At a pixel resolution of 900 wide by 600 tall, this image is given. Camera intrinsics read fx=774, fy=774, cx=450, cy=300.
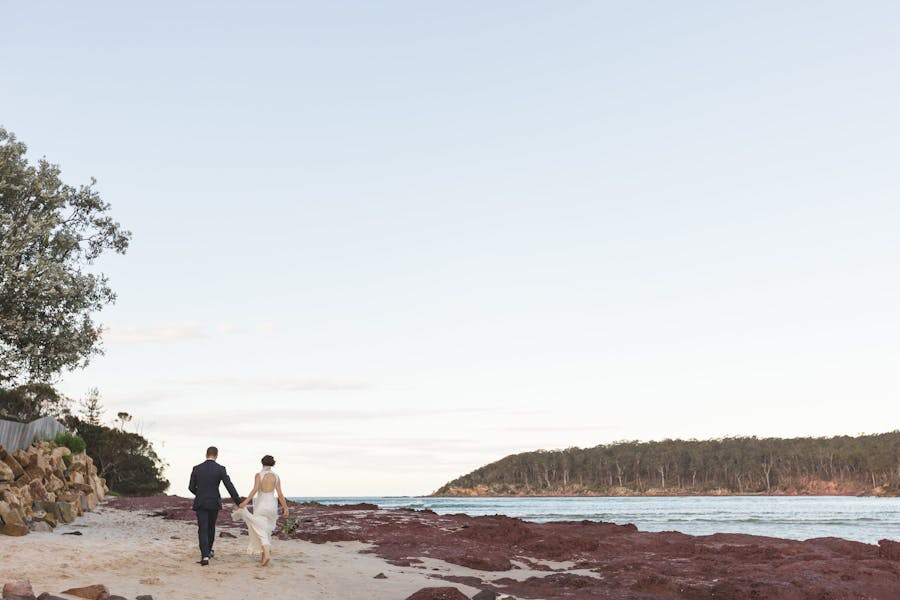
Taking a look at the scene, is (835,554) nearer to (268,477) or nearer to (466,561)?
(466,561)

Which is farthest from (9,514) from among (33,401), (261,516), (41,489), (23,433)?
(33,401)

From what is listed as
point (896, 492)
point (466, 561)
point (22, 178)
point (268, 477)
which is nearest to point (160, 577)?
point (268, 477)

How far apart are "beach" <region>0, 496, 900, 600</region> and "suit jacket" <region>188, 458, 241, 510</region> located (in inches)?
59.0

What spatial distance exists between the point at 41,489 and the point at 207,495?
42.7ft

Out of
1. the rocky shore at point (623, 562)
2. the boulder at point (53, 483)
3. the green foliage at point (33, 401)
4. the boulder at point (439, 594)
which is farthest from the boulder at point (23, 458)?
the green foliage at point (33, 401)

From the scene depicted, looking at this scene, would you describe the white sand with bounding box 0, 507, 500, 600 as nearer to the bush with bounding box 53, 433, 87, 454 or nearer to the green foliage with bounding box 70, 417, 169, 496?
the bush with bounding box 53, 433, 87, 454

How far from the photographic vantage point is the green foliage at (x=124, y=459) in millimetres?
75625

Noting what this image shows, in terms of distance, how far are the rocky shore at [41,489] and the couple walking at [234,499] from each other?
26.0 feet

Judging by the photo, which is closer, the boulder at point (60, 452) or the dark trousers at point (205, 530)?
the dark trousers at point (205, 530)

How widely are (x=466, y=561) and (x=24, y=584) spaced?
13732 mm

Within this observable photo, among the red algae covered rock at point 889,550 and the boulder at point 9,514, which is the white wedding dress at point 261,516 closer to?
the boulder at point 9,514

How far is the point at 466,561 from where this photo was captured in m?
24.1

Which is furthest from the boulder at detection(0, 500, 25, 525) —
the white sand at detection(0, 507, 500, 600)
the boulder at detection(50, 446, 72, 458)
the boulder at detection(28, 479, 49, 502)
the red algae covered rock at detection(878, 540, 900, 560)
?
the red algae covered rock at detection(878, 540, 900, 560)

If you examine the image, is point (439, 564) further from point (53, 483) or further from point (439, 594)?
point (53, 483)
